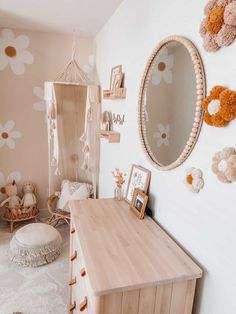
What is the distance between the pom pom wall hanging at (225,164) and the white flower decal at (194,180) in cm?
11

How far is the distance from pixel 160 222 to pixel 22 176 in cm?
217

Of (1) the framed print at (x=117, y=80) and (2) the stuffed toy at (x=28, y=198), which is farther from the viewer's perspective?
(2) the stuffed toy at (x=28, y=198)

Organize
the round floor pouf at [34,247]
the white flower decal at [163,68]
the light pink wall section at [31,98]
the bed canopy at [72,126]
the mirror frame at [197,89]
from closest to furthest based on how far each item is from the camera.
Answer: the mirror frame at [197,89]
the white flower decal at [163,68]
the round floor pouf at [34,247]
the bed canopy at [72,126]
the light pink wall section at [31,98]

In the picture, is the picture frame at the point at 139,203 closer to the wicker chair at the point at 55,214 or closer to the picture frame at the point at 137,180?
the picture frame at the point at 137,180

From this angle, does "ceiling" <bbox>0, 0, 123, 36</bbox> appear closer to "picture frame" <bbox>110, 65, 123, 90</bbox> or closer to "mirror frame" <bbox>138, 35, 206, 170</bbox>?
"picture frame" <bbox>110, 65, 123, 90</bbox>

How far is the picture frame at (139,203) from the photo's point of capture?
152 cm

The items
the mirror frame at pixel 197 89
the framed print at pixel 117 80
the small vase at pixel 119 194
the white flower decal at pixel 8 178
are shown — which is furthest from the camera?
the white flower decal at pixel 8 178

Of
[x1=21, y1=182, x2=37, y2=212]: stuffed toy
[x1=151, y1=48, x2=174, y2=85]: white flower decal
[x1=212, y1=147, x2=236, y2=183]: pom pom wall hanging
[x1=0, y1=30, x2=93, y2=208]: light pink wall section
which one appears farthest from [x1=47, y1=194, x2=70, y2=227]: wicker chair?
[x1=212, y1=147, x2=236, y2=183]: pom pom wall hanging

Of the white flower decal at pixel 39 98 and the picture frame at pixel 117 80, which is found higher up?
the picture frame at pixel 117 80

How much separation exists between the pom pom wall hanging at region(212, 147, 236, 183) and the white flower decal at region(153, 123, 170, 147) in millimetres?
430

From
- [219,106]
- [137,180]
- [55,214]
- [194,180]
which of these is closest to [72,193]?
[55,214]

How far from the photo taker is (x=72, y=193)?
9.66 ft

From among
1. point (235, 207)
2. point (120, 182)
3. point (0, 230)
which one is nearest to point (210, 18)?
point (235, 207)

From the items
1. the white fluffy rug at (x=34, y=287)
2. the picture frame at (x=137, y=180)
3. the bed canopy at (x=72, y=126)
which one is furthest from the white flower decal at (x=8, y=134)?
the picture frame at (x=137, y=180)
